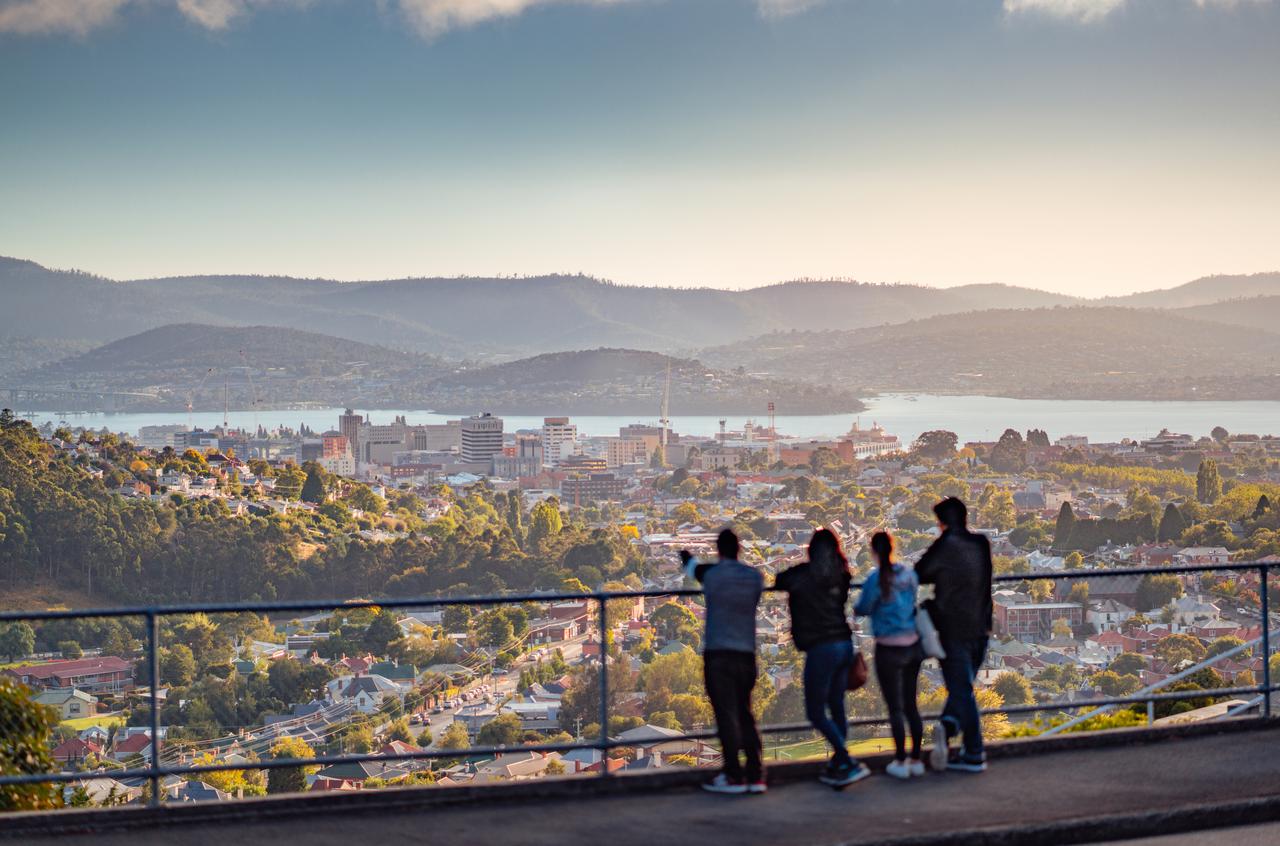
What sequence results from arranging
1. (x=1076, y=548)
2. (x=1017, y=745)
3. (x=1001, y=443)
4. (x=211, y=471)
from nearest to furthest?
(x=1017, y=745)
(x=1076, y=548)
(x=211, y=471)
(x=1001, y=443)

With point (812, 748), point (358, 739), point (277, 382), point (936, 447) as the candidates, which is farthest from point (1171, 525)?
point (277, 382)

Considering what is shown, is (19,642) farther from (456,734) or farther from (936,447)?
(936,447)

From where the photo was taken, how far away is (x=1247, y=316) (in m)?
169

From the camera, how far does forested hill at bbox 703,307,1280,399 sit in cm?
15200

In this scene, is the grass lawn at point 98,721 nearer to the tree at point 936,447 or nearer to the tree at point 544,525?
the tree at point 544,525

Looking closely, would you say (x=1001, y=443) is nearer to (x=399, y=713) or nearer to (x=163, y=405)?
(x=399, y=713)

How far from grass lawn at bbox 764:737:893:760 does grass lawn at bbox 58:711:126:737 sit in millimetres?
14009

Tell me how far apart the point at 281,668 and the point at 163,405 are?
6350 inches

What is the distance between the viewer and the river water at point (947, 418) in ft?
438

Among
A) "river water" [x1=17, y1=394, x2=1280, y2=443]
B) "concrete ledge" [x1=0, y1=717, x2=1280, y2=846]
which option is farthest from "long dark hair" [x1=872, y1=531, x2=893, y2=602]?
"river water" [x1=17, y1=394, x2=1280, y2=443]

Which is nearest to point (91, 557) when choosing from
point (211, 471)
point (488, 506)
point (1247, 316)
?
point (211, 471)

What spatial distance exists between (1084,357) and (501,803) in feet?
546

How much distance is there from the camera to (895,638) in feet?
21.5

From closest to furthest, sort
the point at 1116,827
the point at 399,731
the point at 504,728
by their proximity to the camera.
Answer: the point at 1116,827, the point at 504,728, the point at 399,731
